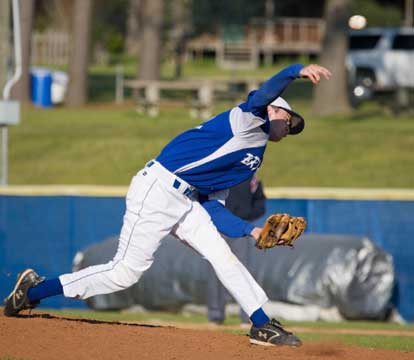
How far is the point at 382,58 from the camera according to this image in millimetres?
30672

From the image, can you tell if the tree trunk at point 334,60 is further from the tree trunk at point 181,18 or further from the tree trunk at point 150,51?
the tree trunk at point 181,18

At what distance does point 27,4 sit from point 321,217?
16.3 m

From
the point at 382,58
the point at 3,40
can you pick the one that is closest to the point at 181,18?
the point at 382,58

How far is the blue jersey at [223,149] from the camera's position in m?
7.19

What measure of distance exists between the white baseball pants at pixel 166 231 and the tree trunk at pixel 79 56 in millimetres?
22939

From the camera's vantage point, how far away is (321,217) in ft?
44.3

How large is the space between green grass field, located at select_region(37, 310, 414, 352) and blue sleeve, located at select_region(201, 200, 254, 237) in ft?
6.23

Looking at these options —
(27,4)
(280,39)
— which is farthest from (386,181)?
(280,39)

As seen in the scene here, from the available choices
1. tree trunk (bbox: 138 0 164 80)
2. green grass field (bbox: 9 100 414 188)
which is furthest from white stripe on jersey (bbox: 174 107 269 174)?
tree trunk (bbox: 138 0 164 80)

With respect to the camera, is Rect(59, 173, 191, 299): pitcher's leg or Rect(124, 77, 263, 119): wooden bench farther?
Rect(124, 77, 263, 119): wooden bench

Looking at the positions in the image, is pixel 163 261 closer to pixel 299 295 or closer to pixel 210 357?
pixel 299 295

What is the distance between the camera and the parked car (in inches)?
1200

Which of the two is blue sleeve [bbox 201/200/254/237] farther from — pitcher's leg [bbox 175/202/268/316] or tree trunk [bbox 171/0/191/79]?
tree trunk [bbox 171/0/191/79]

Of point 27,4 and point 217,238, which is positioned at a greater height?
point 27,4
